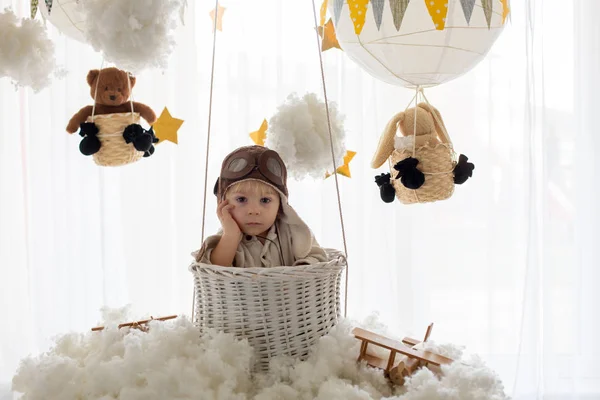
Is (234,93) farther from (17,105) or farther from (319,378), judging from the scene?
(319,378)

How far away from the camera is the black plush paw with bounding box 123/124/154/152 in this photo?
1.08m

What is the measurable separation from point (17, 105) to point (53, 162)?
0.21 m

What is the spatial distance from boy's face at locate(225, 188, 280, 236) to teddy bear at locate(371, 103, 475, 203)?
0.70 feet

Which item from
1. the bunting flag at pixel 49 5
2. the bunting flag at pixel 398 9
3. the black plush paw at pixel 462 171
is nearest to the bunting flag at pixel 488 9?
the bunting flag at pixel 398 9

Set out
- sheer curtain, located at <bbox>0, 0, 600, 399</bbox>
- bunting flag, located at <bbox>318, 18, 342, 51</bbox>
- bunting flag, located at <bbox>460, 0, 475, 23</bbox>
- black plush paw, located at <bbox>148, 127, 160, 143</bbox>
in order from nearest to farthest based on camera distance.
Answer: bunting flag, located at <bbox>460, 0, 475, 23</bbox> < black plush paw, located at <bbox>148, 127, 160, 143</bbox> < bunting flag, located at <bbox>318, 18, 342, 51</bbox> < sheer curtain, located at <bbox>0, 0, 600, 399</bbox>

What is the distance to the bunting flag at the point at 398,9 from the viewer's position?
1.01 metres

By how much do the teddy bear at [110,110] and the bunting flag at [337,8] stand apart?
39 cm

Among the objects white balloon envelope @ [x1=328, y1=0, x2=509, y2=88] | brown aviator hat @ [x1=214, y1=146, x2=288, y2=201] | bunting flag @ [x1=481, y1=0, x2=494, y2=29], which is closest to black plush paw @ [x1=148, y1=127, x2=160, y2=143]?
brown aviator hat @ [x1=214, y1=146, x2=288, y2=201]

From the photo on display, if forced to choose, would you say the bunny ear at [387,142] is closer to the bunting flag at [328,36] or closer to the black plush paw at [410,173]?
the black plush paw at [410,173]

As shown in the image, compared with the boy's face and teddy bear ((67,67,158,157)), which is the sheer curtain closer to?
teddy bear ((67,67,158,157))

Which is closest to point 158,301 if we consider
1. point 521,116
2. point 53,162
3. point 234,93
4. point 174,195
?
point 174,195

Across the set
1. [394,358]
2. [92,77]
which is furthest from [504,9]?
[92,77]

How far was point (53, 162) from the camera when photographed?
185 cm

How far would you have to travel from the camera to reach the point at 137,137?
1.09m
